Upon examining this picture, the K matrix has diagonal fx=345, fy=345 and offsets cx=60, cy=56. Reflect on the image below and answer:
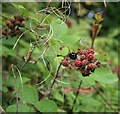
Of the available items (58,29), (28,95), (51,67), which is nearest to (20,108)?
(28,95)

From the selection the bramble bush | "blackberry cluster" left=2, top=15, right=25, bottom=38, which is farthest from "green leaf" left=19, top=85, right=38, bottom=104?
"blackberry cluster" left=2, top=15, right=25, bottom=38

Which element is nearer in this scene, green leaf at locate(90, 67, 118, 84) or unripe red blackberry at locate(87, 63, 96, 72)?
unripe red blackberry at locate(87, 63, 96, 72)

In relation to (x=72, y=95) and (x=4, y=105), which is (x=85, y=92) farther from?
(x=4, y=105)

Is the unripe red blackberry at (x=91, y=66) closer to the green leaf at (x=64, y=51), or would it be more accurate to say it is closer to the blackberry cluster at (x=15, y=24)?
the green leaf at (x=64, y=51)

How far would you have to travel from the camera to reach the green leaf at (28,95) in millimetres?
1196

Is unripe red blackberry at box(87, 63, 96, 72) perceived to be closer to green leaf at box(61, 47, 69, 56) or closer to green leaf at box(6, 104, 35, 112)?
green leaf at box(61, 47, 69, 56)

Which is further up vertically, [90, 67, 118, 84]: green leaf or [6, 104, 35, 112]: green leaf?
[90, 67, 118, 84]: green leaf

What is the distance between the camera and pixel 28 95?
121 cm

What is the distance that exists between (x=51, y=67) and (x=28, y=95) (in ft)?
0.42

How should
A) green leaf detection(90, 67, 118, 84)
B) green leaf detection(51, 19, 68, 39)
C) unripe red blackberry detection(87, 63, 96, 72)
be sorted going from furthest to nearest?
green leaf detection(90, 67, 118, 84)
green leaf detection(51, 19, 68, 39)
unripe red blackberry detection(87, 63, 96, 72)

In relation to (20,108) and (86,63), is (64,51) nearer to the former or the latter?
(86,63)

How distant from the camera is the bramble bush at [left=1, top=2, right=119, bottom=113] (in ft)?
3.60

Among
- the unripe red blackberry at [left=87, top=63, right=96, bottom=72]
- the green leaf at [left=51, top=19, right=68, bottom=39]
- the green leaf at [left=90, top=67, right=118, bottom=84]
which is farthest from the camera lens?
the green leaf at [left=90, top=67, right=118, bottom=84]

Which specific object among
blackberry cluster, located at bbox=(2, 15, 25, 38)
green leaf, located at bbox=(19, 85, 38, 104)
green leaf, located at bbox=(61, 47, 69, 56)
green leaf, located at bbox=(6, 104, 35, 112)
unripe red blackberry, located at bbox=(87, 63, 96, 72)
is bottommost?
green leaf, located at bbox=(6, 104, 35, 112)
